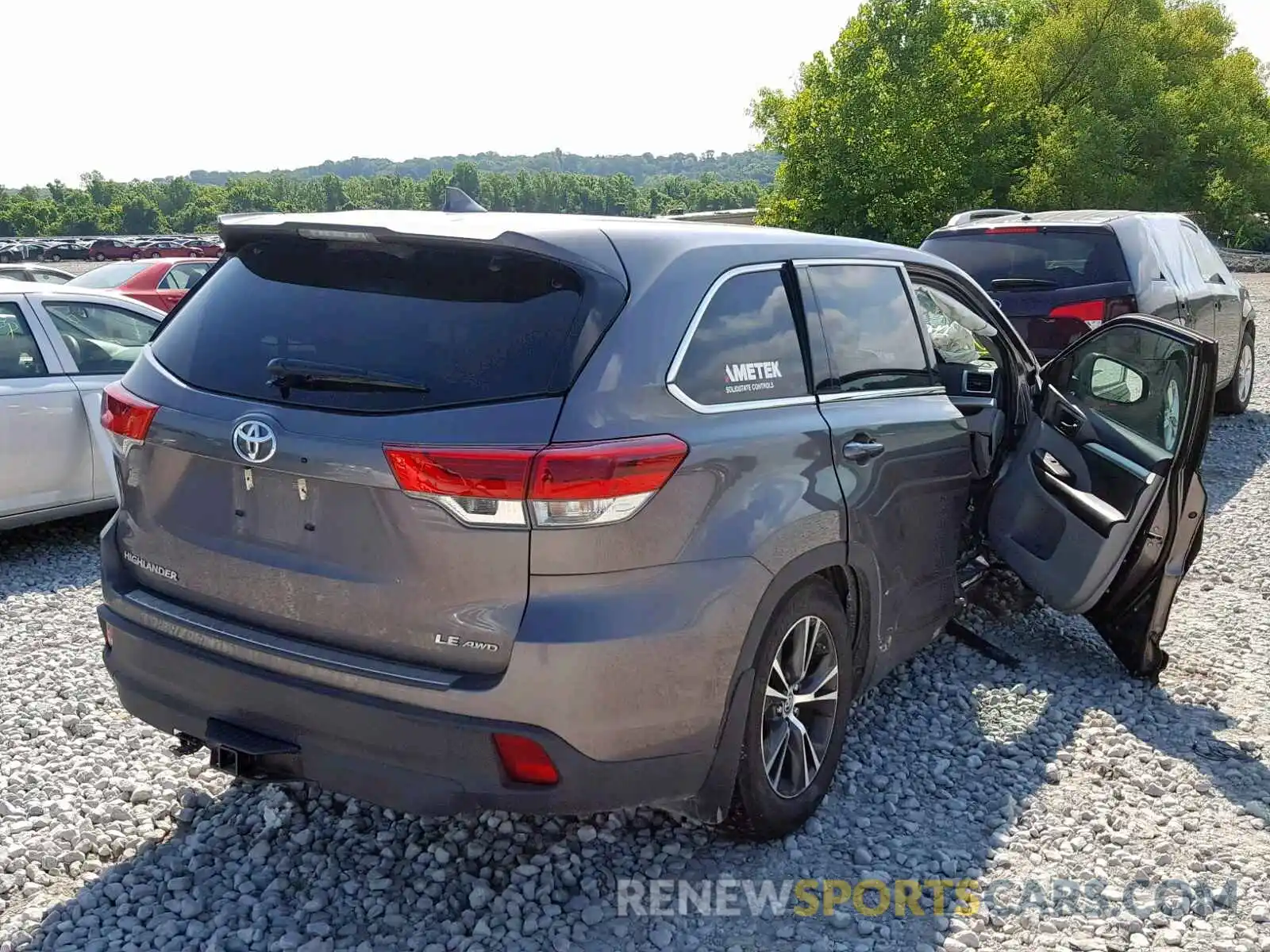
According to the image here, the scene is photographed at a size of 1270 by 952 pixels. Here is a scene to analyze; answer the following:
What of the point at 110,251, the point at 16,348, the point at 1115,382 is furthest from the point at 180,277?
the point at 110,251

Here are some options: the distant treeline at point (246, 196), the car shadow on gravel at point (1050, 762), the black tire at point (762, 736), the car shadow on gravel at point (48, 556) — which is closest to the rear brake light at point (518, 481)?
the black tire at point (762, 736)

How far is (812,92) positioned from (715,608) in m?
35.4

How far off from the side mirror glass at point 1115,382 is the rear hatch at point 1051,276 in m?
2.84

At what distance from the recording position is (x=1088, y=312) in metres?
7.71

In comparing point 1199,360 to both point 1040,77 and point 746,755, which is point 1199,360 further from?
point 1040,77

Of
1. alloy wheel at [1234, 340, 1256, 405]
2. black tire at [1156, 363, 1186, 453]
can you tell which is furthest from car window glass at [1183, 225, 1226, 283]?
black tire at [1156, 363, 1186, 453]

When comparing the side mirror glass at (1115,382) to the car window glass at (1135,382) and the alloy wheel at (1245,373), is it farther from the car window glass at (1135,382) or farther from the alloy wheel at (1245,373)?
the alloy wheel at (1245,373)

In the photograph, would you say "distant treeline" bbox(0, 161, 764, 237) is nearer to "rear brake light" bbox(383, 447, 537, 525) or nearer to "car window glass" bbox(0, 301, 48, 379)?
"car window glass" bbox(0, 301, 48, 379)

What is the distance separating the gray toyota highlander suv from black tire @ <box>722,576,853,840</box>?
1 cm

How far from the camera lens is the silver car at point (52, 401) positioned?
6.20 metres

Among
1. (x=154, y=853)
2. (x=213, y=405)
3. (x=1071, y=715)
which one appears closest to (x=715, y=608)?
(x=213, y=405)

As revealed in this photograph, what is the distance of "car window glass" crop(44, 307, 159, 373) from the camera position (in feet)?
21.7

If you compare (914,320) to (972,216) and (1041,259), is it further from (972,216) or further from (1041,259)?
(972,216)

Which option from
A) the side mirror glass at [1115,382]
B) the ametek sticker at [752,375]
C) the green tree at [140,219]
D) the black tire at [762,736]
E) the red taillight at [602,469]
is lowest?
the green tree at [140,219]
